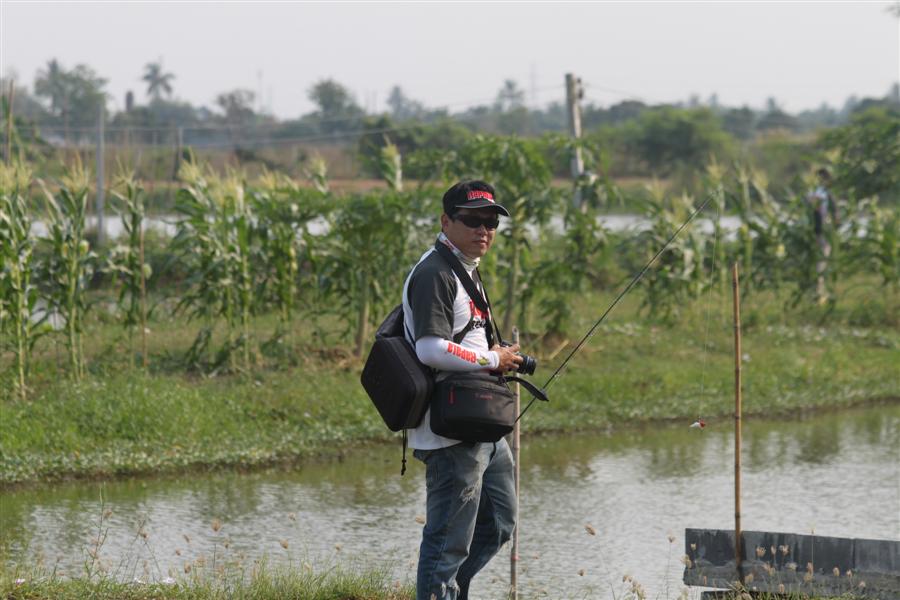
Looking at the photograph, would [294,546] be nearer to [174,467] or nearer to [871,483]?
[174,467]

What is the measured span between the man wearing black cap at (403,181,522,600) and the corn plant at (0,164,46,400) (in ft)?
25.3

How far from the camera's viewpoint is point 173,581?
7.06m

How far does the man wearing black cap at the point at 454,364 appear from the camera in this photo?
5.62 metres

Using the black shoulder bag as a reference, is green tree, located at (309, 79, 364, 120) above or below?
above

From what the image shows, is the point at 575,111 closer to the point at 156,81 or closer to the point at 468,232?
the point at 468,232

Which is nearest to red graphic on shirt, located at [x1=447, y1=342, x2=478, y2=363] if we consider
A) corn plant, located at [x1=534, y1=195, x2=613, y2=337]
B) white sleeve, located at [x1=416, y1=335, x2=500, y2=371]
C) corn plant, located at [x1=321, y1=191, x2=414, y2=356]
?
white sleeve, located at [x1=416, y1=335, x2=500, y2=371]

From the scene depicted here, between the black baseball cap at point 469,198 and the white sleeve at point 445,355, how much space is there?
2.12ft

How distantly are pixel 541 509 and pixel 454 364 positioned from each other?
16.3 ft

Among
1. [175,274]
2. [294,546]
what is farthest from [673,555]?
[175,274]

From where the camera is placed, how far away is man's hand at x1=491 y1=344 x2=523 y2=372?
5793 mm

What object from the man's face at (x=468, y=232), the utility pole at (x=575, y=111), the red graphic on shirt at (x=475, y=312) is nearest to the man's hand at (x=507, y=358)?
the red graphic on shirt at (x=475, y=312)

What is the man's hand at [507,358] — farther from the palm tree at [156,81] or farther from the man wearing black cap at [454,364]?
the palm tree at [156,81]

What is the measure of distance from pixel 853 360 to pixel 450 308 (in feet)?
40.1

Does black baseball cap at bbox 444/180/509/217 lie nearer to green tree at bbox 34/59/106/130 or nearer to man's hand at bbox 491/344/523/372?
man's hand at bbox 491/344/523/372
